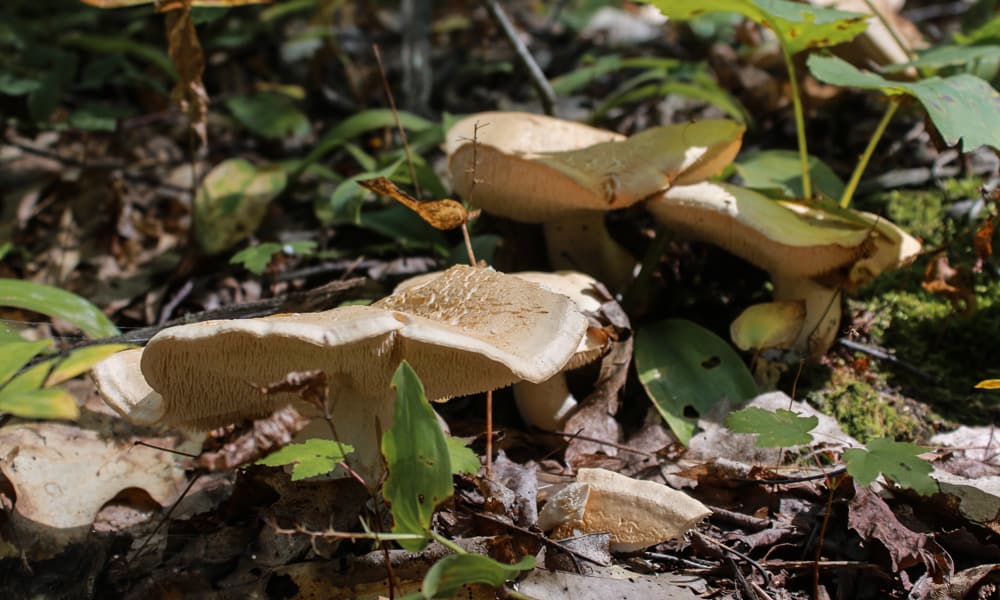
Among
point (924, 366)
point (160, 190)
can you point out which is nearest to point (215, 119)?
point (160, 190)

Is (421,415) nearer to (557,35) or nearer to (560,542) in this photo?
(560,542)

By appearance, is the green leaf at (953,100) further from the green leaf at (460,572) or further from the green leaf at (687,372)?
the green leaf at (460,572)

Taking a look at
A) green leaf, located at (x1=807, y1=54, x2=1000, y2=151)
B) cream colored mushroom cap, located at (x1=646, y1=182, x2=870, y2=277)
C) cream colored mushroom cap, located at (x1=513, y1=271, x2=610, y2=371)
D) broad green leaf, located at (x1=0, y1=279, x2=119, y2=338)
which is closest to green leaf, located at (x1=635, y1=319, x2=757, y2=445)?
cream colored mushroom cap, located at (x1=513, y1=271, x2=610, y2=371)

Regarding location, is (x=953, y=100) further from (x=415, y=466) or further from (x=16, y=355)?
(x=16, y=355)

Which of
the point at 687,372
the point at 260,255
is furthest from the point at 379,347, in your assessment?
the point at 260,255

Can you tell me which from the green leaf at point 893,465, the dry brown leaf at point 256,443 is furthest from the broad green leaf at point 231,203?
the green leaf at point 893,465
